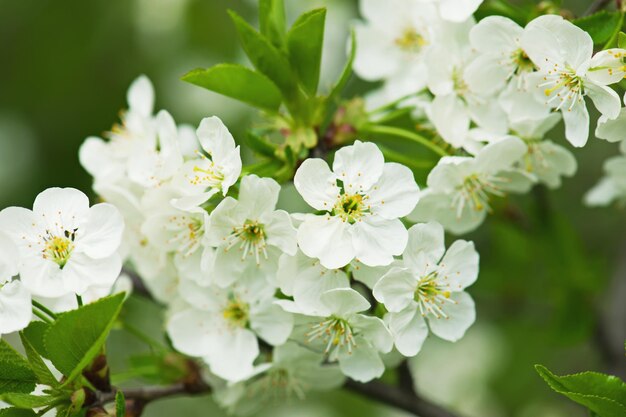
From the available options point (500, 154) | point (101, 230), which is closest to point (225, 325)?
point (101, 230)

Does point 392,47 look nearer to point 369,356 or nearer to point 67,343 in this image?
point 369,356

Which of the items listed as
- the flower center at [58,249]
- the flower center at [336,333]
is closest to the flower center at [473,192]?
the flower center at [336,333]

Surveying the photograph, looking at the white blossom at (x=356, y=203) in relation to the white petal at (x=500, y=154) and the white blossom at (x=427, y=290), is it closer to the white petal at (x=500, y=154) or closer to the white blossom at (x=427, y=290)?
the white blossom at (x=427, y=290)

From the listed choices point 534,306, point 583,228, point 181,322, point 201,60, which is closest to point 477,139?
point 181,322

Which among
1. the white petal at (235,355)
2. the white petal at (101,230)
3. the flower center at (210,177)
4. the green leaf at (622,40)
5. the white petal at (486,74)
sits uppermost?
the green leaf at (622,40)

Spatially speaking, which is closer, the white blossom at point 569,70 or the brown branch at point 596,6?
the white blossom at point 569,70
